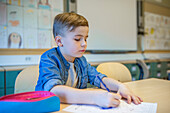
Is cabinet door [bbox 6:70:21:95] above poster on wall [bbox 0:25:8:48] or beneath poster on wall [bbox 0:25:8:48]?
beneath

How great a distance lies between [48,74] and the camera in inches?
27.2

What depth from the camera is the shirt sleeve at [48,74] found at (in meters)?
0.66

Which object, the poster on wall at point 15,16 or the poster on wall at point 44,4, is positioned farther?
the poster on wall at point 44,4

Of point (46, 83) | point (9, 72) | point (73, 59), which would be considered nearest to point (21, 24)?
point (9, 72)

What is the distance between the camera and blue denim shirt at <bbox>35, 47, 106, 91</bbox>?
0.68 meters

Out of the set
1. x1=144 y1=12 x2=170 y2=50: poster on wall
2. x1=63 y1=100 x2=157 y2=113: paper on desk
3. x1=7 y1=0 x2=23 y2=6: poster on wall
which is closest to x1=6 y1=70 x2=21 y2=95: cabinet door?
x1=7 y1=0 x2=23 y2=6: poster on wall

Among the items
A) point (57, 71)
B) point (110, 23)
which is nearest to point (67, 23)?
point (57, 71)

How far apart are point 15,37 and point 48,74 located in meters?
1.40

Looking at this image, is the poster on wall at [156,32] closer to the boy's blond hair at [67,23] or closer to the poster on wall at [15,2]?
the poster on wall at [15,2]

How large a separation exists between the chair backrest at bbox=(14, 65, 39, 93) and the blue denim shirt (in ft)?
0.61

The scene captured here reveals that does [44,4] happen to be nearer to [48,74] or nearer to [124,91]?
[48,74]

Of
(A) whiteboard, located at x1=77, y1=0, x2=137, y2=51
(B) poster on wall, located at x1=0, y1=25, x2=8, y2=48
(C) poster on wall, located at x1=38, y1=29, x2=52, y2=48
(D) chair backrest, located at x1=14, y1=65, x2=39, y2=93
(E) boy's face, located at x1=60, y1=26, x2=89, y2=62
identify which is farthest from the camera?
(A) whiteboard, located at x1=77, y1=0, x2=137, y2=51

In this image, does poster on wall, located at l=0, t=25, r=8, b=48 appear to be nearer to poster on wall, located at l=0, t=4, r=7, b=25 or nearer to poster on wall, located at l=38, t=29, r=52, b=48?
poster on wall, located at l=0, t=4, r=7, b=25

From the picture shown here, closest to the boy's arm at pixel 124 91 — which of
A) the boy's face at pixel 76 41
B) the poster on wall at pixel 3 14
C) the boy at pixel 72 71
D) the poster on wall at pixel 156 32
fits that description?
the boy at pixel 72 71
